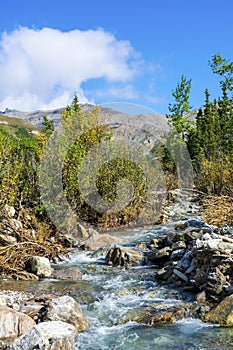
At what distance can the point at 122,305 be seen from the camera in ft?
20.2

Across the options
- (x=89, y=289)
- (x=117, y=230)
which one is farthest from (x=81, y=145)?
(x=89, y=289)

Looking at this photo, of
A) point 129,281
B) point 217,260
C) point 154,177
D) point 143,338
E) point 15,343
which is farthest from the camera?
point 154,177

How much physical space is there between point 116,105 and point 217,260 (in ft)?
26.7

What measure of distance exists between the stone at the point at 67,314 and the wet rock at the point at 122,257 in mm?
3177

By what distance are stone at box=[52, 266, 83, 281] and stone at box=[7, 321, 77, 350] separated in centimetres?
→ 314

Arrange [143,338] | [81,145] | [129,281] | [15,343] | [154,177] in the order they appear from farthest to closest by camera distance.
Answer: [154,177]
[81,145]
[129,281]
[143,338]
[15,343]

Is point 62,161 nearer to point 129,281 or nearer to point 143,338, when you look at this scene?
point 129,281

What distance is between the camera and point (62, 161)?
11.4 m

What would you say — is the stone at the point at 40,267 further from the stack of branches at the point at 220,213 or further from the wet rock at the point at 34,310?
the stack of branches at the point at 220,213

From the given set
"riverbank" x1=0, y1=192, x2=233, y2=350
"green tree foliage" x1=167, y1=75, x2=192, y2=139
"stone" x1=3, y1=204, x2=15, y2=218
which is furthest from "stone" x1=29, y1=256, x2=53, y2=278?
"green tree foliage" x1=167, y1=75, x2=192, y2=139

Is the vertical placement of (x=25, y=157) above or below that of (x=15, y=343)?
above

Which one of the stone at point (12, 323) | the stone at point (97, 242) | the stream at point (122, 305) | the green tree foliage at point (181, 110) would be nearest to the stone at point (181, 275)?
the stream at point (122, 305)

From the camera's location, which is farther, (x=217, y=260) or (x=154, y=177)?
(x=154, y=177)

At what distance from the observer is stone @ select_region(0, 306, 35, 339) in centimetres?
491
